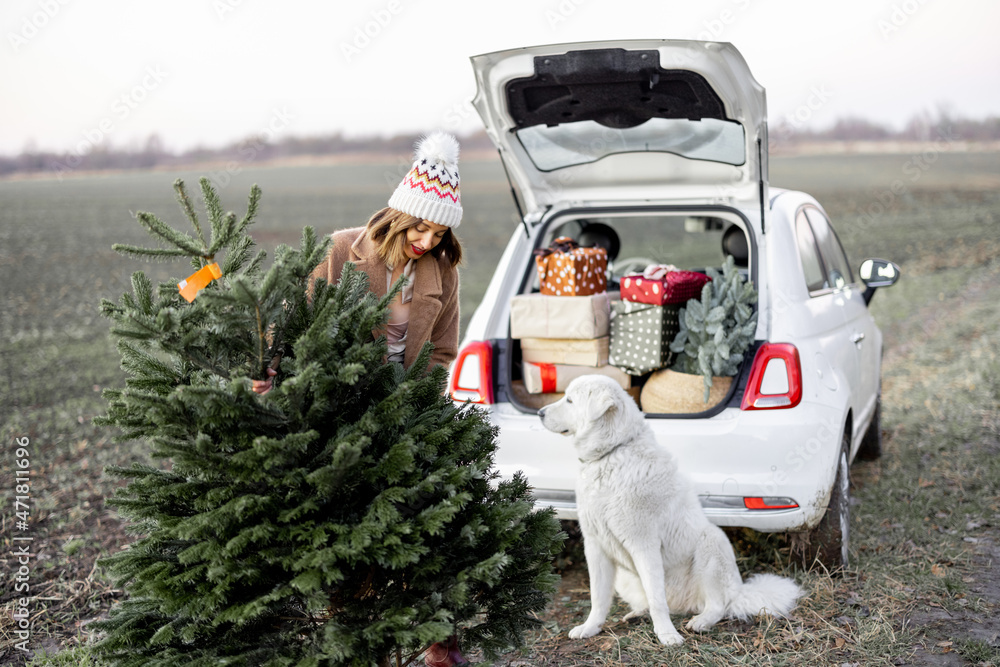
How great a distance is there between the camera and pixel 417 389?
7.41ft

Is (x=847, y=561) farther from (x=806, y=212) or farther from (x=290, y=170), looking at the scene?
(x=290, y=170)

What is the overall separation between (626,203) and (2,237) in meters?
20.5

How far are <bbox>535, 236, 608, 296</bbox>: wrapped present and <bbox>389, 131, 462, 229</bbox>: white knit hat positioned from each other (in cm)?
128

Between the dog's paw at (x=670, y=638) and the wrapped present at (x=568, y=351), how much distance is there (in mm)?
1348

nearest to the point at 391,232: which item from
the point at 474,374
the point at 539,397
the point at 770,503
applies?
the point at 474,374

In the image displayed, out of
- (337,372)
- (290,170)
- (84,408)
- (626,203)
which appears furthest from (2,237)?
(290,170)

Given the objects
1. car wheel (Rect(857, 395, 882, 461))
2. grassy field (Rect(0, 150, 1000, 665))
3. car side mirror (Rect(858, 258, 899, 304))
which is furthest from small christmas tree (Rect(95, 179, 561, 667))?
car wheel (Rect(857, 395, 882, 461))

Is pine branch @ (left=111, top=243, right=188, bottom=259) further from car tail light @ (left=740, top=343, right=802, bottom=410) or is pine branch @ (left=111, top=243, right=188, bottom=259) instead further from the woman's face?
car tail light @ (left=740, top=343, right=802, bottom=410)

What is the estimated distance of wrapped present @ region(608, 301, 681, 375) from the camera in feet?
12.6

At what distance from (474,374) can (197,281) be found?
2.03 m

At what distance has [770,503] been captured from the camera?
3.41m

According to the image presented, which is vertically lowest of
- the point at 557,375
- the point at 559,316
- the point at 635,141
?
the point at 557,375

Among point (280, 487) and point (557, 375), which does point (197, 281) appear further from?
point (557, 375)

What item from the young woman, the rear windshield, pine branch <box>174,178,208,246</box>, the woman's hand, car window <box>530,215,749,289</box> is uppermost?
the rear windshield
